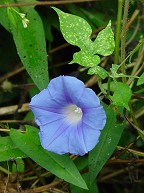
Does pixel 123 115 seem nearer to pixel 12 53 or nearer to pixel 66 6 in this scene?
pixel 66 6

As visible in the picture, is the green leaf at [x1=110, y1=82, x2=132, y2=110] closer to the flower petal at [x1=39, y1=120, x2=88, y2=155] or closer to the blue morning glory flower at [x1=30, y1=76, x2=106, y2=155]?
the blue morning glory flower at [x1=30, y1=76, x2=106, y2=155]

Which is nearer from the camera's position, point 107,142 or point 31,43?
point 107,142

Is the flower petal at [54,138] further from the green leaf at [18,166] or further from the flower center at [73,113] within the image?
the green leaf at [18,166]

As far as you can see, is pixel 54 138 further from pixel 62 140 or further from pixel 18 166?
pixel 18 166

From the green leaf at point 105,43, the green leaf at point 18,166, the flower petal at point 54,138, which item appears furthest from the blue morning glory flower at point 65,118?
the green leaf at point 18,166

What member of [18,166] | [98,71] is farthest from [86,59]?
[18,166]

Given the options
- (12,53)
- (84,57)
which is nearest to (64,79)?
(84,57)

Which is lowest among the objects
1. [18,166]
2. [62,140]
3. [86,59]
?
[18,166]
